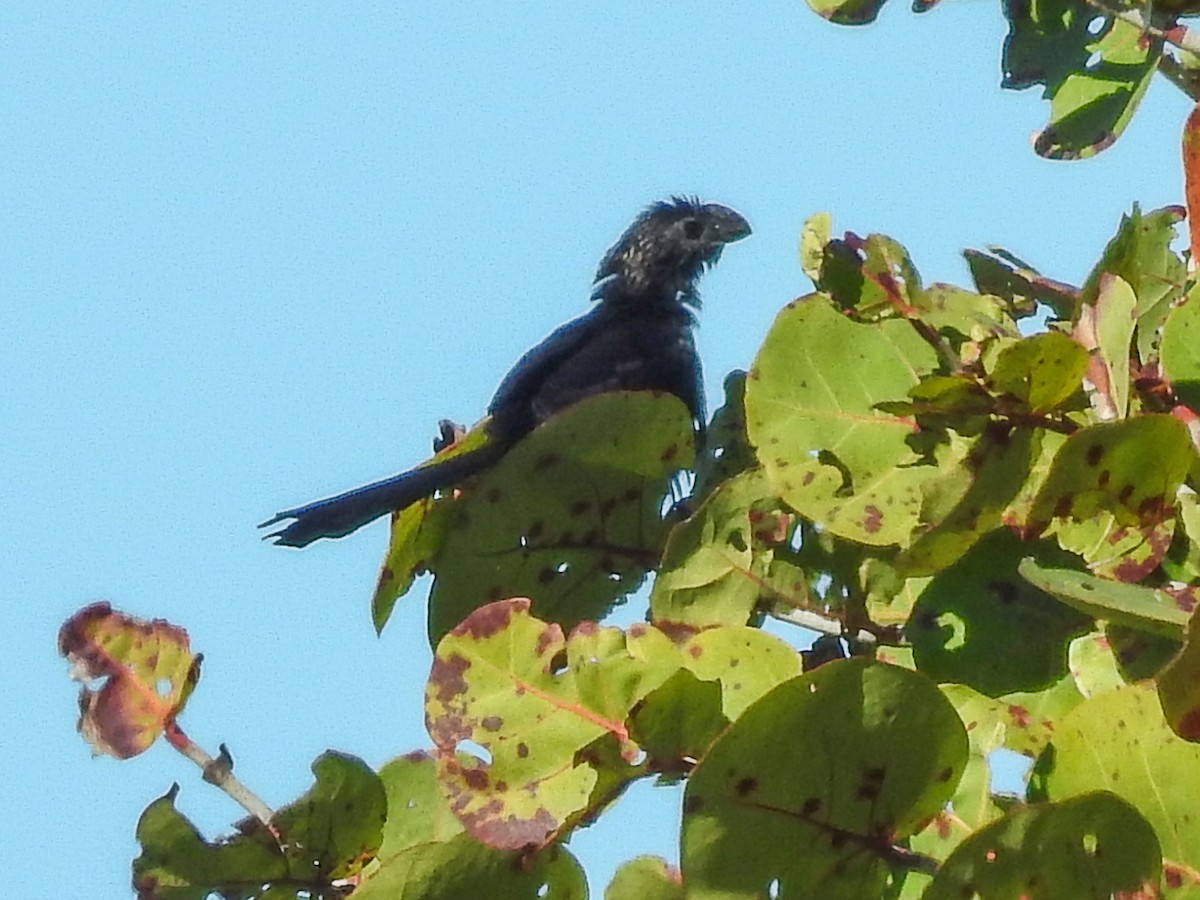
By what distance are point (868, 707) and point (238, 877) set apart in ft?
2.22

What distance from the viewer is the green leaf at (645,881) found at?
1277 millimetres

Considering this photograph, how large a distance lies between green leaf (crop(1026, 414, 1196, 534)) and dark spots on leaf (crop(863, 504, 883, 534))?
13 cm

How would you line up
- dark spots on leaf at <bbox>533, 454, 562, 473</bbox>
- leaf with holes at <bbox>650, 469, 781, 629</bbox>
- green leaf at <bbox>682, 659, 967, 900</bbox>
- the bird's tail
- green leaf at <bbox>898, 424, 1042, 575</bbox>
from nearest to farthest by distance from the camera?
green leaf at <bbox>682, 659, 967, 900</bbox>, green leaf at <bbox>898, 424, 1042, 575</bbox>, leaf with holes at <bbox>650, 469, 781, 629</bbox>, dark spots on leaf at <bbox>533, 454, 562, 473</bbox>, the bird's tail

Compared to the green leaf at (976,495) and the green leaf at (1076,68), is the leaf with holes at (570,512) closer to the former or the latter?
the green leaf at (976,495)

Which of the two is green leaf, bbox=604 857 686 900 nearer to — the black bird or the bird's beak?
the black bird

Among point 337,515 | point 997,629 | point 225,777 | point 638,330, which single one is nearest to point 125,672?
point 225,777

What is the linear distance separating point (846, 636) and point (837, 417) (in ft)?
0.63

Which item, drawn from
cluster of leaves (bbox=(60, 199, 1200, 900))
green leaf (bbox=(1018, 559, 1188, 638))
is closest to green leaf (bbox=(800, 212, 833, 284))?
cluster of leaves (bbox=(60, 199, 1200, 900))

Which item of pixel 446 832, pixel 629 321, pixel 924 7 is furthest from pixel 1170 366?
pixel 629 321

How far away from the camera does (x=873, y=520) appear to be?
4.32 ft

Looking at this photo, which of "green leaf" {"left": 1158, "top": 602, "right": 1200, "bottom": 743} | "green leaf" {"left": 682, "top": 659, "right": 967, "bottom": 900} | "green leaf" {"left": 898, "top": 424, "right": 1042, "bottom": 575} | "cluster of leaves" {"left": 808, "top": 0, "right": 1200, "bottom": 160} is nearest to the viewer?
"green leaf" {"left": 1158, "top": 602, "right": 1200, "bottom": 743}

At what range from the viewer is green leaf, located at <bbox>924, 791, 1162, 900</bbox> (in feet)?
3.44

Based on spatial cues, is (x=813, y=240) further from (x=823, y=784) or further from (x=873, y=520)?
(x=823, y=784)

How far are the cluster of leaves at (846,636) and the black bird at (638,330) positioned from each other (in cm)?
337
